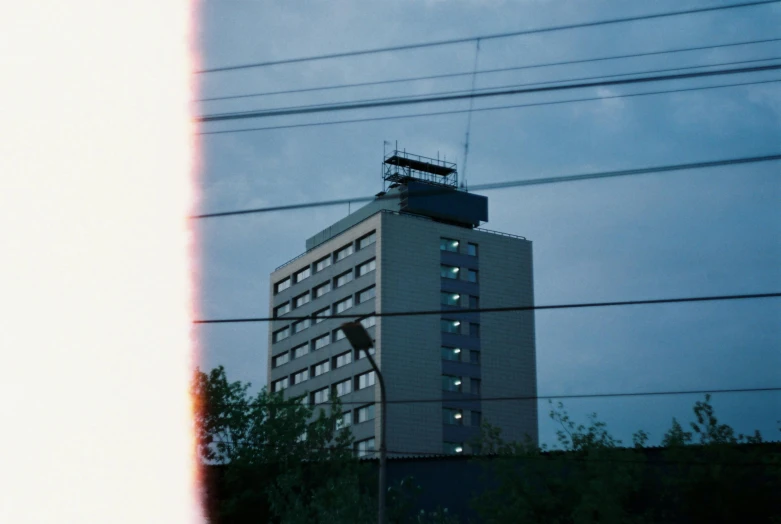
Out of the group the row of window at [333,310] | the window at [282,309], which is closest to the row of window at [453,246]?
the row of window at [333,310]

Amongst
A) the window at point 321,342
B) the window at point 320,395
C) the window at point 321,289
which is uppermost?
the window at point 321,289

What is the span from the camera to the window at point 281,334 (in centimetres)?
12474

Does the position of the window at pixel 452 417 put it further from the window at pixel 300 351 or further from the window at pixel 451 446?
the window at pixel 300 351

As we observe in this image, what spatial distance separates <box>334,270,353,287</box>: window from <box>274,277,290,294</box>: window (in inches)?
467

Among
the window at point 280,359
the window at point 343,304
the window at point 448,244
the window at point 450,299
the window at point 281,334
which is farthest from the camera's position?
the window at point 281,334

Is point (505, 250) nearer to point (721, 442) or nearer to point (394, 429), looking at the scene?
point (394, 429)

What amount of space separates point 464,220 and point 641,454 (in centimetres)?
8463

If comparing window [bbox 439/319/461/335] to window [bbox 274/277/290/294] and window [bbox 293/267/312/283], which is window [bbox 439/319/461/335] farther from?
window [bbox 274/277/290/294]

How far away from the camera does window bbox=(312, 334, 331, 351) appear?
383ft

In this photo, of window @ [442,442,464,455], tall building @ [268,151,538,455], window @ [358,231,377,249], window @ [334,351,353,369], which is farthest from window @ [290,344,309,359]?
window @ [442,442,464,455]

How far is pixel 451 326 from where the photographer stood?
110m

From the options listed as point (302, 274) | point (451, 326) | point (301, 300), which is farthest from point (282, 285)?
point (451, 326)

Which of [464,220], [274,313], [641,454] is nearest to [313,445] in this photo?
[641,454]

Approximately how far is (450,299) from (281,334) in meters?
25.4
